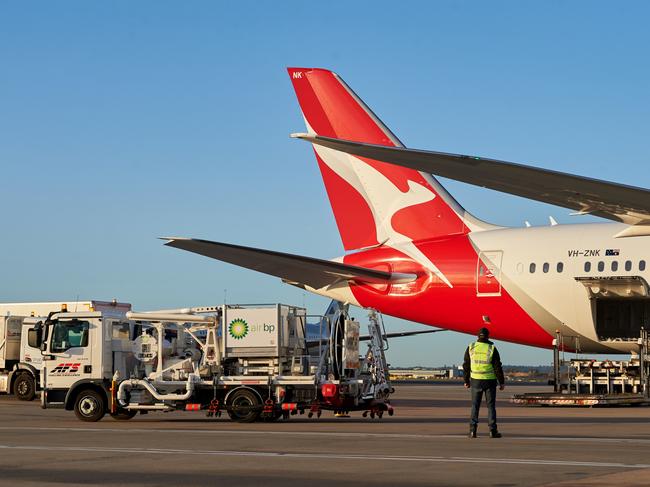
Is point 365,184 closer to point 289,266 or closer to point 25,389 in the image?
point 289,266

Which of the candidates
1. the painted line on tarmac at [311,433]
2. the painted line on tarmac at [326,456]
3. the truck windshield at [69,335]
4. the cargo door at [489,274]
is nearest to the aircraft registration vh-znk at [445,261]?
the cargo door at [489,274]

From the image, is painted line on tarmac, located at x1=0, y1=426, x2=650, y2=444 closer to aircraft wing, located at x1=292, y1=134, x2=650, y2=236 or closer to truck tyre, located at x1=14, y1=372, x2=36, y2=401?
aircraft wing, located at x1=292, y1=134, x2=650, y2=236

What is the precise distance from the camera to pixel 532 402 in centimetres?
2792

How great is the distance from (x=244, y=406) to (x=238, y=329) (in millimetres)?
1680

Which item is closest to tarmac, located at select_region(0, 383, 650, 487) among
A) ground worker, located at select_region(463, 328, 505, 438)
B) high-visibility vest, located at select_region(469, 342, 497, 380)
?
ground worker, located at select_region(463, 328, 505, 438)

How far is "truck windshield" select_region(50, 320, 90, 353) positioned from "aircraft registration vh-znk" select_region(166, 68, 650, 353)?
3.75 meters

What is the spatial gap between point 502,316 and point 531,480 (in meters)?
19.0

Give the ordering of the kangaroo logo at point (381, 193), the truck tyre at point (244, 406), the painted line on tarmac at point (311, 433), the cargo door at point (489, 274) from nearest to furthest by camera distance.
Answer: the painted line on tarmac at point (311, 433)
the truck tyre at point (244, 406)
the cargo door at point (489, 274)
the kangaroo logo at point (381, 193)

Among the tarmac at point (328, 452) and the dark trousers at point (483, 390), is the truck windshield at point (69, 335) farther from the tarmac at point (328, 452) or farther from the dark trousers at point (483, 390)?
the dark trousers at point (483, 390)

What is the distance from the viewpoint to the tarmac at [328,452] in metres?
10.4

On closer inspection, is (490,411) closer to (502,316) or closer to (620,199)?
(620,199)

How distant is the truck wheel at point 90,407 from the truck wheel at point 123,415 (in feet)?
0.95

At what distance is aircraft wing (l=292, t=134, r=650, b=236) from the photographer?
15.5 meters

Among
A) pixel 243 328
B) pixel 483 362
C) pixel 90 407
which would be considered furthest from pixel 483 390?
pixel 90 407
